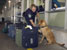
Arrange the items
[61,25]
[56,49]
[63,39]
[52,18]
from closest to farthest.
Answer: 1. [56,49]
2. [63,39]
3. [61,25]
4. [52,18]

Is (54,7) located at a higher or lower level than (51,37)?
higher

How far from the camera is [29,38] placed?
4457 millimetres

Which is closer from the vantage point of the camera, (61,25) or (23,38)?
(23,38)

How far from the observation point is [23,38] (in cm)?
449

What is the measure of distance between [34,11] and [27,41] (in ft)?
5.02

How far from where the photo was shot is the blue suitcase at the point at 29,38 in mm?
4426

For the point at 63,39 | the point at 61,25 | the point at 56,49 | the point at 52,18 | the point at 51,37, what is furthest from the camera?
the point at 52,18

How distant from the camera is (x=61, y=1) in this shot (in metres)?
6.29

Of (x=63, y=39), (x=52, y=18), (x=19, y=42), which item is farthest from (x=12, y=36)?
(x=63, y=39)

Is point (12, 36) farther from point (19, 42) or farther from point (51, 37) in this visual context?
point (51, 37)

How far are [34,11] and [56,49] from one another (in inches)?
76.0

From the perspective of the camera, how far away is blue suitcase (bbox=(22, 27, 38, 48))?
174 inches

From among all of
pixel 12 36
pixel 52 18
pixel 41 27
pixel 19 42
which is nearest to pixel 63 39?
pixel 41 27

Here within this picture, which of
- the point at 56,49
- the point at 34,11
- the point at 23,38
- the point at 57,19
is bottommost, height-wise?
the point at 56,49
